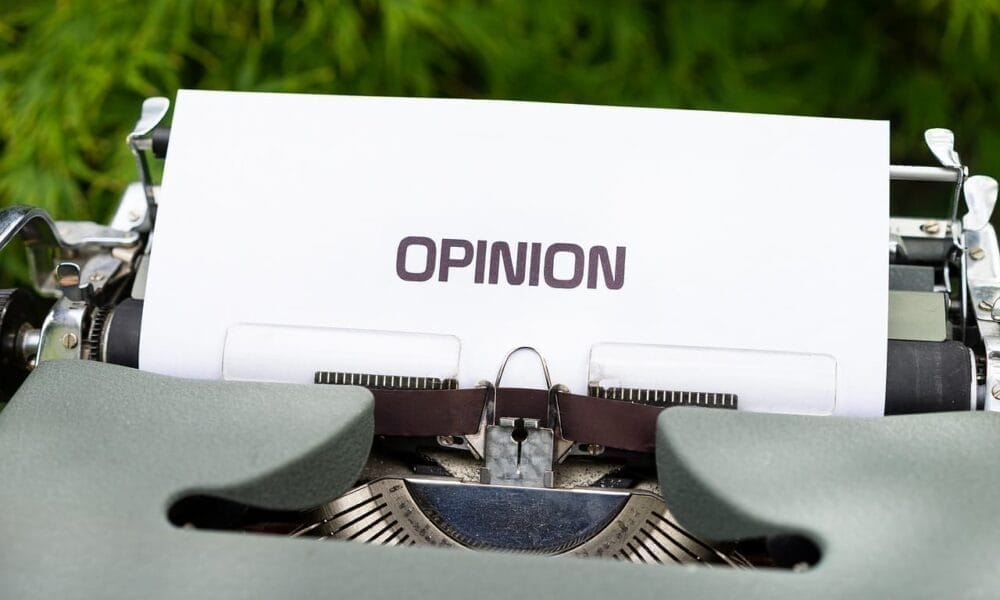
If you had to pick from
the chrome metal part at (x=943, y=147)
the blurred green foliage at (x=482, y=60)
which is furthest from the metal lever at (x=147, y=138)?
the chrome metal part at (x=943, y=147)

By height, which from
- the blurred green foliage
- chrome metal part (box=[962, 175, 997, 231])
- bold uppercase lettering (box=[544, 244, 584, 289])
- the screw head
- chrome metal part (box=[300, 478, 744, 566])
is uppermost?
the blurred green foliage

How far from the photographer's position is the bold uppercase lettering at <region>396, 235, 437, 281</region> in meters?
1.22

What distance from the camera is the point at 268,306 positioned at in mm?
1218

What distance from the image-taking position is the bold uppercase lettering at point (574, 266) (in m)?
1.20

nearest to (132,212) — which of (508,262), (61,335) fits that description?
(61,335)

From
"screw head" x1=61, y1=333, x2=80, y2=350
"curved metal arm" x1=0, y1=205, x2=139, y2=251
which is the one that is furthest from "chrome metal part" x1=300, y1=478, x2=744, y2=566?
"curved metal arm" x1=0, y1=205, x2=139, y2=251

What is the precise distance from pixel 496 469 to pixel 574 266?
0.25 metres

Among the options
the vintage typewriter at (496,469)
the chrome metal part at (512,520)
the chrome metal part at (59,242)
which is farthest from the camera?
the chrome metal part at (59,242)

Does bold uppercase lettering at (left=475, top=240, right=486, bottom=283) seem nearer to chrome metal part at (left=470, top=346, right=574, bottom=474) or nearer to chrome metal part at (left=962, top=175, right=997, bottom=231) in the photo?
chrome metal part at (left=470, top=346, right=574, bottom=474)

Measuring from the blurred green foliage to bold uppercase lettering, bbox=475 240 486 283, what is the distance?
3.84ft

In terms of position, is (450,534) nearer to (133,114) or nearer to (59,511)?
(59,511)

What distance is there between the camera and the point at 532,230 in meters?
1.22

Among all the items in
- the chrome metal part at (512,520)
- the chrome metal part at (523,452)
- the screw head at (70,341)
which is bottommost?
the chrome metal part at (512,520)

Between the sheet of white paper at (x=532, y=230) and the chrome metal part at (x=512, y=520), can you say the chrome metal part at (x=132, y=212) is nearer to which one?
the sheet of white paper at (x=532, y=230)
